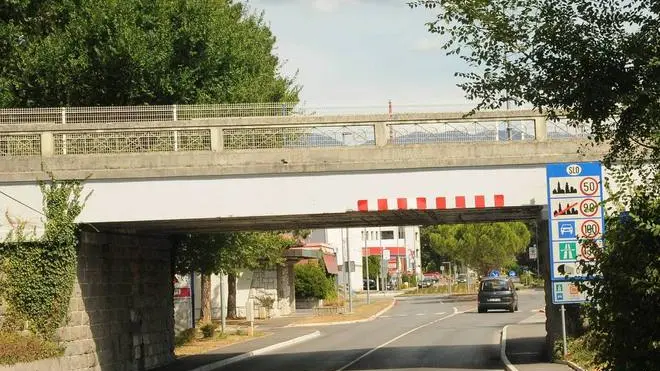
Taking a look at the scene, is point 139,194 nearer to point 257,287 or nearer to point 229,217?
point 229,217

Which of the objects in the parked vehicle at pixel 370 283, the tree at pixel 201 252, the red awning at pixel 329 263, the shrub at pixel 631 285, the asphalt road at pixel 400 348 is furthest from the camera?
the parked vehicle at pixel 370 283

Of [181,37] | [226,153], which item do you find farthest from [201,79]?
[226,153]

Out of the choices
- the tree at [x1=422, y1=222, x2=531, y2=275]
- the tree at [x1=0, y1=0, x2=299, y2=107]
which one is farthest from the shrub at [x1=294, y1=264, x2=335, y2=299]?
the tree at [x1=0, y1=0, x2=299, y2=107]

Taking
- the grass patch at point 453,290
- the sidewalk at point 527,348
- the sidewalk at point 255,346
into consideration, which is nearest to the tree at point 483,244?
the grass patch at point 453,290

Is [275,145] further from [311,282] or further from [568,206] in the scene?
[311,282]

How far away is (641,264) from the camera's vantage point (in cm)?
831

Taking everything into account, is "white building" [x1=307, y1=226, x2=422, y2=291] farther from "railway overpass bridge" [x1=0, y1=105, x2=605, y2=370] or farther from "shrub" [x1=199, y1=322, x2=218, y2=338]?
"railway overpass bridge" [x1=0, y1=105, x2=605, y2=370]

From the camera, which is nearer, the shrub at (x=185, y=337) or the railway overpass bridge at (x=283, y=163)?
the railway overpass bridge at (x=283, y=163)

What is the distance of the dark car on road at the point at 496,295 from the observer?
182 feet

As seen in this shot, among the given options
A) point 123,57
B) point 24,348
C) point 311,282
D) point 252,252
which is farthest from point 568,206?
point 311,282

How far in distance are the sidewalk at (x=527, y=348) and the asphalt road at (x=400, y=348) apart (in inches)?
16.9

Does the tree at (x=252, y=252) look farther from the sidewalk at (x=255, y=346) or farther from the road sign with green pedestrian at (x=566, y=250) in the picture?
the road sign with green pedestrian at (x=566, y=250)

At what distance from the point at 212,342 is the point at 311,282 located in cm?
2986

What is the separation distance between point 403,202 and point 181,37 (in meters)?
10.4
